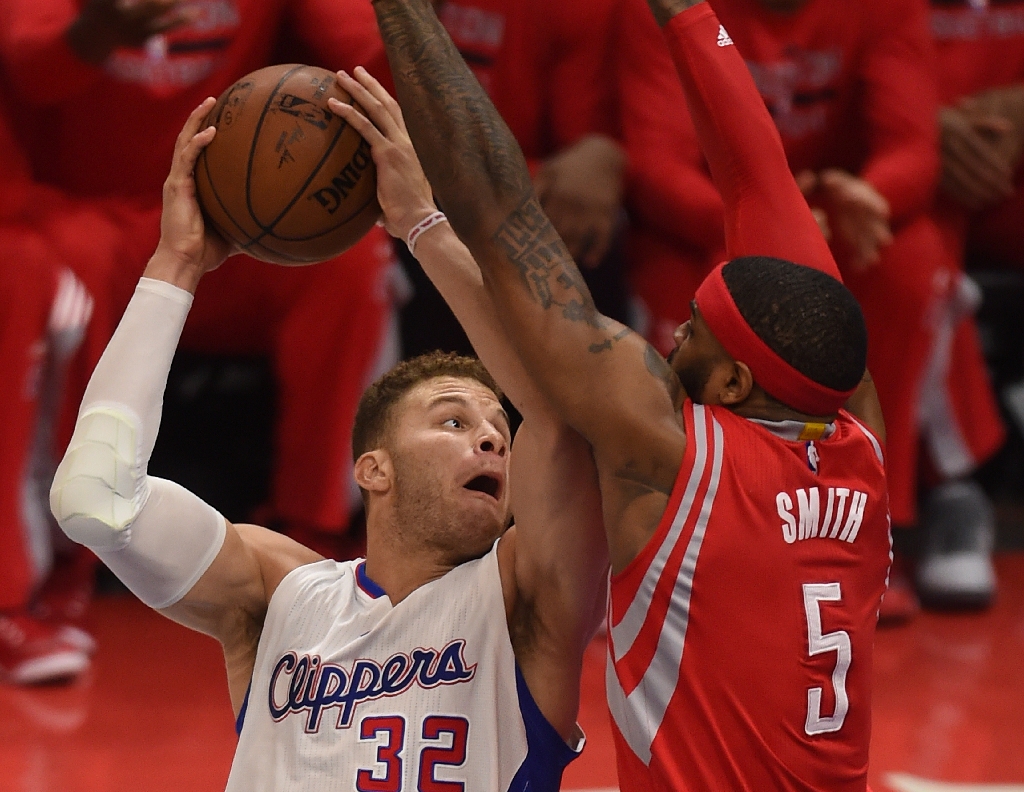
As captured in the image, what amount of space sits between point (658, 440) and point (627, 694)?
346 mm

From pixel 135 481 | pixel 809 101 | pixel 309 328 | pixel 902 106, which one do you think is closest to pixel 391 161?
pixel 135 481

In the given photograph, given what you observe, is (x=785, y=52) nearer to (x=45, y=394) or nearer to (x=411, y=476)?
(x=45, y=394)

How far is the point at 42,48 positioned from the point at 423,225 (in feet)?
7.01

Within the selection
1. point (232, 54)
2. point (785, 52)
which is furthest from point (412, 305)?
point (785, 52)

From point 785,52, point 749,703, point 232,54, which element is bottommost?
point 749,703

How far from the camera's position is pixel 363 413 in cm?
257

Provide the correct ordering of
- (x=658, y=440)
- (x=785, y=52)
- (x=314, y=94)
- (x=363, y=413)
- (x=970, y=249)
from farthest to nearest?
1. (x=970, y=249)
2. (x=785, y=52)
3. (x=363, y=413)
4. (x=314, y=94)
5. (x=658, y=440)

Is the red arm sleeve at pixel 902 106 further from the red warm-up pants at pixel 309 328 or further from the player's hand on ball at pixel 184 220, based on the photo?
the player's hand on ball at pixel 184 220

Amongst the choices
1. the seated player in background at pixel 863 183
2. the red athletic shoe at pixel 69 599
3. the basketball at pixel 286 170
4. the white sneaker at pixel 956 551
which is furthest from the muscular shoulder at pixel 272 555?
the white sneaker at pixel 956 551

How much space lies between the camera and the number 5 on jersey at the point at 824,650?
201 cm

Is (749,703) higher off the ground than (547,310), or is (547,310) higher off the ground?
(547,310)

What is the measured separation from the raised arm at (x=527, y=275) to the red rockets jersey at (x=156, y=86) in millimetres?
2236

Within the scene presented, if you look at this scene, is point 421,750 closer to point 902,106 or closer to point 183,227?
point 183,227

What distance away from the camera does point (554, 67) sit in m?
4.75
